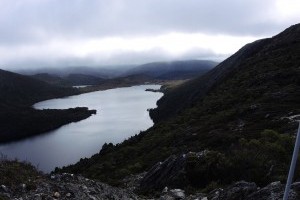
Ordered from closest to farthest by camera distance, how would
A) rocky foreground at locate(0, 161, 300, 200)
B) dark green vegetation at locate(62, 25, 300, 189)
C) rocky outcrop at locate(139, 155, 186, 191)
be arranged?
rocky foreground at locate(0, 161, 300, 200), dark green vegetation at locate(62, 25, 300, 189), rocky outcrop at locate(139, 155, 186, 191)

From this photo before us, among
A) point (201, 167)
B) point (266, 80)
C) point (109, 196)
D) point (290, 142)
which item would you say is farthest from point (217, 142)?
point (266, 80)

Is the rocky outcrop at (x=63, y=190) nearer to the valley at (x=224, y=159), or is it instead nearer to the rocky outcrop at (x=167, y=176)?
the valley at (x=224, y=159)

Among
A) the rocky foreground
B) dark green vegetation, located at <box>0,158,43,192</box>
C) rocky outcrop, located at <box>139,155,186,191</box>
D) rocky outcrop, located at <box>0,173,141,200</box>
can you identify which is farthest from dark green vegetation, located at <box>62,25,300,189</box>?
dark green vegetation, located at <box>0,158,43,192</box>

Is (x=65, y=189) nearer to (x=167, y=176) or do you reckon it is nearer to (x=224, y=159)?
(x=167, y=176)

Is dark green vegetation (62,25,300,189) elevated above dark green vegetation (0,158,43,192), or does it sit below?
below

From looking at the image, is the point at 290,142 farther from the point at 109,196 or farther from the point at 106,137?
the point at 106,137

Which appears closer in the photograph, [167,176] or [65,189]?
[65,189]

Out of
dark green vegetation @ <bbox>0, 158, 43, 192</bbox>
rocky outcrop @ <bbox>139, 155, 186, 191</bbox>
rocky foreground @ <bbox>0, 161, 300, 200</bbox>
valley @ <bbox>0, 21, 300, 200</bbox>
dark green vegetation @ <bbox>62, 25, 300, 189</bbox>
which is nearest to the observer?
rocky foreground @ <bbox>0, 161, 300, 200</bbox>

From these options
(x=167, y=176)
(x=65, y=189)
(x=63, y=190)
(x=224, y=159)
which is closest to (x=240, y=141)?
(x=224, y=159)

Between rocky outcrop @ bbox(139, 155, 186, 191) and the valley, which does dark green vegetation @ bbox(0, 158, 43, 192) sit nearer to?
the valley

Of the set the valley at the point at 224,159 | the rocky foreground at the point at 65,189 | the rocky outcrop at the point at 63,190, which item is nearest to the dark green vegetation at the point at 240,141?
the valley at the point at 224,159

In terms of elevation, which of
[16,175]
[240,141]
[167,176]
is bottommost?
[167,176]
